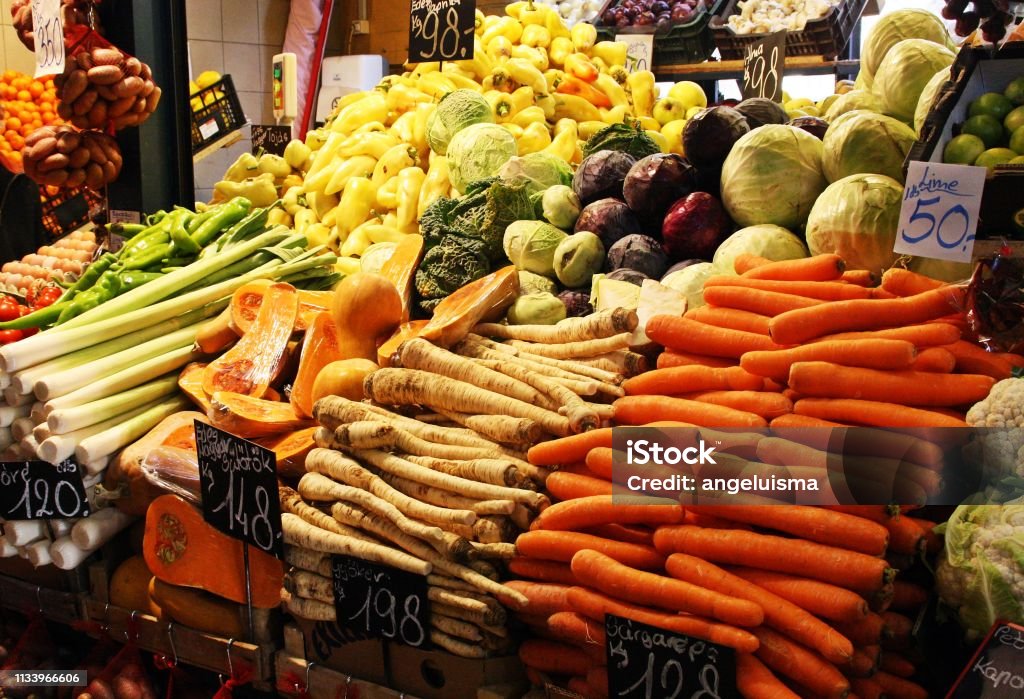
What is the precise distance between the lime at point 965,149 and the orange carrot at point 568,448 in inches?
36.8

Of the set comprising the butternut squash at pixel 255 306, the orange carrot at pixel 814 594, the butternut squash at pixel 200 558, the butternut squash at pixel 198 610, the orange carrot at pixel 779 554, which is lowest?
the butternut squash at pixel 198 610

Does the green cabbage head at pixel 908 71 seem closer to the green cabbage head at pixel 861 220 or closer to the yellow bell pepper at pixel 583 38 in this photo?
the green cabbage head at pixel 861 220

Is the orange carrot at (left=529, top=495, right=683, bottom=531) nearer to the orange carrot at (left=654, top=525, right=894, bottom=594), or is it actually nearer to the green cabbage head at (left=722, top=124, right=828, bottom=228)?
the orange carrot at (left=654, top=525, right=894, bottom=594)

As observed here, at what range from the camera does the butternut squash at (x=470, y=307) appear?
2.12m

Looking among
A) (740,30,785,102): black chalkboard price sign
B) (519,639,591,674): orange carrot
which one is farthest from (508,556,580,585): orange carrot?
(740,30,785,102): black chalkboard price sign

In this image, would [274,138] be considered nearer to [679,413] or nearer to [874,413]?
[679,413]

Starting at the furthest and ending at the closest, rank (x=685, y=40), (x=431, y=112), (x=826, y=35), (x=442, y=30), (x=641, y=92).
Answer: (x=685, y=40), (x=826, y=35), (x=641, y=92), (x=431, y=112), (x=442, y=30)

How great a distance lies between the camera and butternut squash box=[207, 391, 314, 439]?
7.09ft

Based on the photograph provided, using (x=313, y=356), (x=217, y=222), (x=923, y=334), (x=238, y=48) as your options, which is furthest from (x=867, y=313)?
(x=238, y=48)

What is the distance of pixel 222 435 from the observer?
1869 millimetres

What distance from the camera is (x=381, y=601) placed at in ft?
5.70

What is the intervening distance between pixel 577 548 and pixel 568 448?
200 millimetres

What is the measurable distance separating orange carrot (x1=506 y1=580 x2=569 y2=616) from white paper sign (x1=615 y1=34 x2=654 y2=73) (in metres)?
4.01

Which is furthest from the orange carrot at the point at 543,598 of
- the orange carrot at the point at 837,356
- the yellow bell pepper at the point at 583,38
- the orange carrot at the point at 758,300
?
the yellow bell pepper at the point at 583,38
